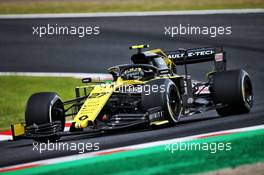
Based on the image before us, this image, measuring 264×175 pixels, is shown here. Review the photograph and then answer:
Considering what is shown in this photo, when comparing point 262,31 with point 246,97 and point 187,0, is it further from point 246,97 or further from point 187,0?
point 246,97

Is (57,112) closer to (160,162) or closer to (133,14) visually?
(160,162)

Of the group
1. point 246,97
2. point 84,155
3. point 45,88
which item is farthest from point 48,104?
point 45,88

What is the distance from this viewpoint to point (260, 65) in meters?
20.0

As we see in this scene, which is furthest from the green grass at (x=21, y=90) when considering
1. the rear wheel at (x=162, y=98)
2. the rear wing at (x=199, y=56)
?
the rear wheel at (x=162, y=98)

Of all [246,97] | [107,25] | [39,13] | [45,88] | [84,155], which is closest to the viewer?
[84,155]

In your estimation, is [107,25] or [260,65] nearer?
[260,65]

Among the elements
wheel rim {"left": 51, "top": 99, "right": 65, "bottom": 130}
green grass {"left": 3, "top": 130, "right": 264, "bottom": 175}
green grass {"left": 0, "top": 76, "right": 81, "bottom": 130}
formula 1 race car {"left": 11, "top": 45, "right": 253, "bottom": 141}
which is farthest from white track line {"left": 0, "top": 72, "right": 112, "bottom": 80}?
green grass {"left": 3, "top": 130, "right": 264, "bottom": 175}

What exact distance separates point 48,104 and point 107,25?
44.6 ft

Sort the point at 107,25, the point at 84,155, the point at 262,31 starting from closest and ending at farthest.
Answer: the point at 84,155, the point at 262,31, the point at 107,25
